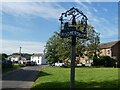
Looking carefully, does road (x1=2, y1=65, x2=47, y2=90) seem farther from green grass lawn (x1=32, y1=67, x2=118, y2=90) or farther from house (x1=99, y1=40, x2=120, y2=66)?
house (x1=99, y1=40, x2=120, y2=66)

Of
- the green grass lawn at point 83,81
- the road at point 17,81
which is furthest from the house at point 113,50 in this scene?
the green grass lawn at point 83,81

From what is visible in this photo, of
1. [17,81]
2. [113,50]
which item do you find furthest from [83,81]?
[113,50]

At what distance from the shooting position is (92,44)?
66.9m

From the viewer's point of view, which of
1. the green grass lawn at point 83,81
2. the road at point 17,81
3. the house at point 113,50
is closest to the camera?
the green grass lawn at point 83,81

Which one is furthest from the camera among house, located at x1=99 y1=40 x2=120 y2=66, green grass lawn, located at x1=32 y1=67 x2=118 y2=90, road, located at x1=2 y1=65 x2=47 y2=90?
house, located at x1=99 y1=40 x2=120 y2=66

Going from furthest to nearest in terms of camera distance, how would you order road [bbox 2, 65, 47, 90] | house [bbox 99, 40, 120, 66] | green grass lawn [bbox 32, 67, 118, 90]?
house [bbox 99, 40, 120, 66] < road [bbox 2, 65, 47, 90] < green grass lawn [bbox 32, 67, 118, 90]

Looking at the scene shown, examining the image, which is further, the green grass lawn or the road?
the road

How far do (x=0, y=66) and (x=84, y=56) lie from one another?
2491cm

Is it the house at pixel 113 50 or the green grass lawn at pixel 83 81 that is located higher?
the house at pixel 113 50

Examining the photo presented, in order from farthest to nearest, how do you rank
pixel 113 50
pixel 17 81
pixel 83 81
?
1. pixel 113 50
2. pixel 17 81
3. pixel 83 81

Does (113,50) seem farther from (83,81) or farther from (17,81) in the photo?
(83,81)

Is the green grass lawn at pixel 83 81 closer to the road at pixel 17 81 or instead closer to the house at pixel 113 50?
A: the road at pixel 17 81

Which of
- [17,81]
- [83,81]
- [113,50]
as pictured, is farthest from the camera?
[113,50]

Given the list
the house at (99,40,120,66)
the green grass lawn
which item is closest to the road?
the green grass lawn
